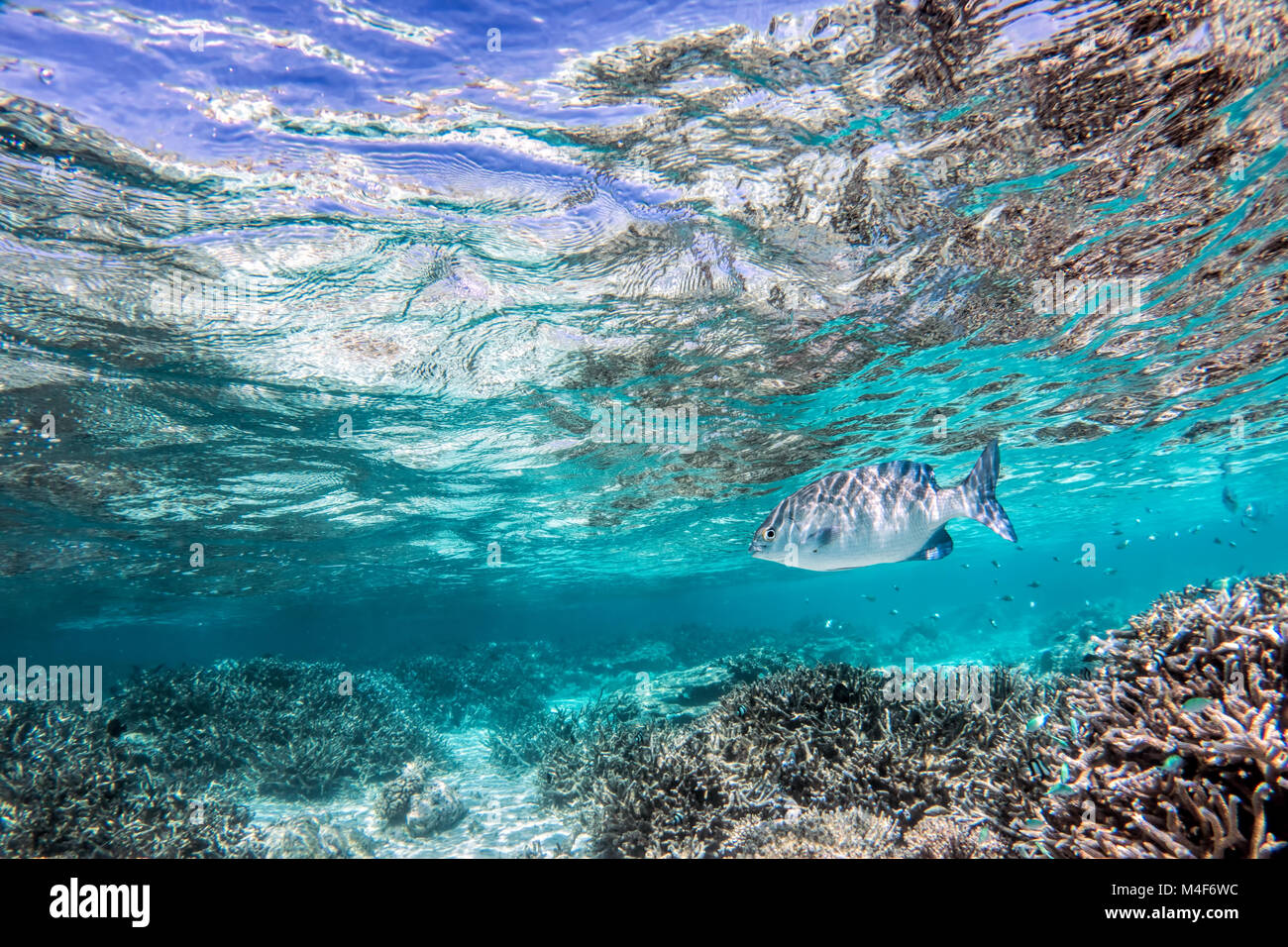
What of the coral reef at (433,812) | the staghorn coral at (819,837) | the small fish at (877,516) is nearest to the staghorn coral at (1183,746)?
the staghorn coral at (819,837)

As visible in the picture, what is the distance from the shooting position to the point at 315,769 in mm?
12680

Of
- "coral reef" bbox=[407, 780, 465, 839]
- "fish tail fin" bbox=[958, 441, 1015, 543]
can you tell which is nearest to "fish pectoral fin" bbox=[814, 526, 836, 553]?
"fish tail fin" bbox=[958, 441, 1015, 543]

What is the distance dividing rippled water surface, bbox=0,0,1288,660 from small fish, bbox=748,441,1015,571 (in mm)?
4200

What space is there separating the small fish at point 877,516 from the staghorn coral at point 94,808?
9.75m

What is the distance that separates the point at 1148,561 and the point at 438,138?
223 metres

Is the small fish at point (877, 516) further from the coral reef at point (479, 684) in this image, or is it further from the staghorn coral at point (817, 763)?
the coral reef at point (479, 684)

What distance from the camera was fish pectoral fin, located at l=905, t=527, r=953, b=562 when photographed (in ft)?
18.4

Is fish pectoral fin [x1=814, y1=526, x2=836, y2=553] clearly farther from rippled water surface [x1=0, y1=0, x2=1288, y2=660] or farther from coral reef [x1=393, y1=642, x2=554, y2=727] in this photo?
coral reef [x1=393, y1=642, x2=554, y2=727]

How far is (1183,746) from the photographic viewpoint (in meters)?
3.61

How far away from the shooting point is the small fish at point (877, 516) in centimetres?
529

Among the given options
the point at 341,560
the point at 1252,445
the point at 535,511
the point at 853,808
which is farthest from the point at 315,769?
the point at 1252,445

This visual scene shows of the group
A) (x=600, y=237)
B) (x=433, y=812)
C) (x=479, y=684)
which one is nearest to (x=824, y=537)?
(x=600, y=237)

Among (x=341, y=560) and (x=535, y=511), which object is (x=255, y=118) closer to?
(x=535, y=511)

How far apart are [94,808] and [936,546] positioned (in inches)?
486
